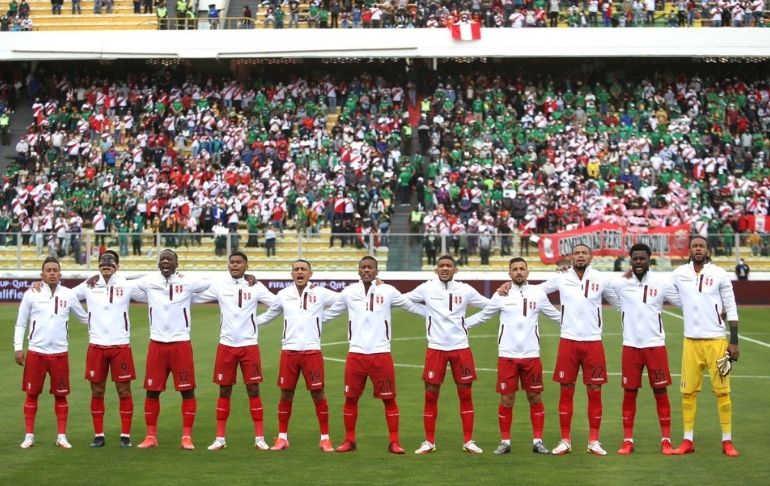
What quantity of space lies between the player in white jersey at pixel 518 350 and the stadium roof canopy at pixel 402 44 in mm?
32913

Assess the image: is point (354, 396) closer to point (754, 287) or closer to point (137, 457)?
point (137, 457)

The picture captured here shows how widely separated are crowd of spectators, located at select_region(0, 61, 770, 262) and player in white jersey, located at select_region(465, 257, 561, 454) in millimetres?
20709

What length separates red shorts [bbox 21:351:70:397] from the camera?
528 inches

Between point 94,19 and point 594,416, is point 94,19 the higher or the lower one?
the higher one

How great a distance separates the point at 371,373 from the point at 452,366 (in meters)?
0.89

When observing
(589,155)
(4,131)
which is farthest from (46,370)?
(4,131)

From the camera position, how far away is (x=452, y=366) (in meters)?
13.1

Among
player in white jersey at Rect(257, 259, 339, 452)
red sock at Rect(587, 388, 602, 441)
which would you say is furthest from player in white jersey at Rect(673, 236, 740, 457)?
player in white jersey at Rect(257, 259, 339, 452)

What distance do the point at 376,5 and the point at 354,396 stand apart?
36287mm

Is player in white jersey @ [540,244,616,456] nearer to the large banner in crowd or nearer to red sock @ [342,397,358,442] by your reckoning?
red sock @ [342,397,358,442]

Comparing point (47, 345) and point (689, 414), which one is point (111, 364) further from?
point (689, 414)

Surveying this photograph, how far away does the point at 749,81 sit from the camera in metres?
47.2

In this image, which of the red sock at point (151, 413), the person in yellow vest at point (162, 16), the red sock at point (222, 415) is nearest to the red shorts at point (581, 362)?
the red sock at point (222, 415)

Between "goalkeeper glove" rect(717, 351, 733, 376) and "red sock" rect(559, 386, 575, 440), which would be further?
"red sock" rect(559, 386, 575, 440)
